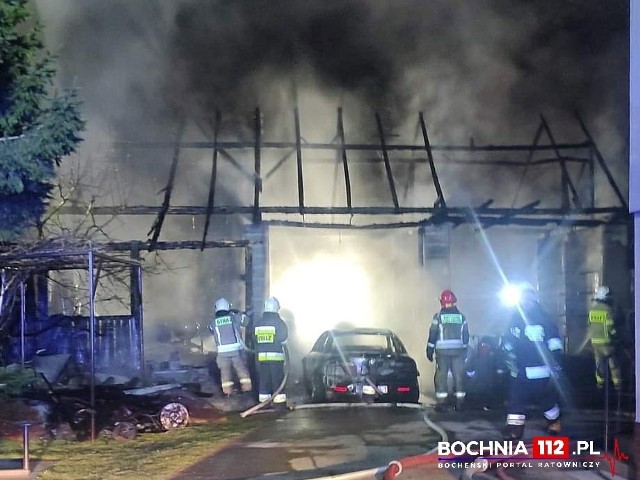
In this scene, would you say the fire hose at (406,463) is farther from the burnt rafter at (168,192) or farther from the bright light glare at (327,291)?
the bright light glare at (327,291)

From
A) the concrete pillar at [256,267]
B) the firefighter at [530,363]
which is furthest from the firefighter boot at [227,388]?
the firefighter at [530,363]

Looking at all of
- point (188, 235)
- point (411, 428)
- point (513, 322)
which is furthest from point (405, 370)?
point (188, 235)

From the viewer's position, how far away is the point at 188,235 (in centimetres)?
1516

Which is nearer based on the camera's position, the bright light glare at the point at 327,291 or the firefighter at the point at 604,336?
the firefighter at the point at 604,336

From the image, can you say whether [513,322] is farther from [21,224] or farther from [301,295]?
[301,295]

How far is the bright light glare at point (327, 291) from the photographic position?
14.7 metres

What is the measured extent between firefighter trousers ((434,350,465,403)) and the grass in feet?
8.46

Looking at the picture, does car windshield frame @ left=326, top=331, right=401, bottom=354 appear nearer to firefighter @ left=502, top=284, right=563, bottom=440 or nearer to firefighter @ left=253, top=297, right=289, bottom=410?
firefighter @ left=253, top=297, right=289, bottom=410

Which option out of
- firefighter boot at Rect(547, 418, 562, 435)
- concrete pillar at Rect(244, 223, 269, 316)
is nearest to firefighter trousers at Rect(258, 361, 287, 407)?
concrete pillar at Rect(244, 223, 269, 316)

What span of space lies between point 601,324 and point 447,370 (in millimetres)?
2370

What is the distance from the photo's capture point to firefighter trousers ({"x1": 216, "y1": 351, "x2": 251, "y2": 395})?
33.0 feet

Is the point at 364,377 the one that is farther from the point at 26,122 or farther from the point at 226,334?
Result: the point at 26,122

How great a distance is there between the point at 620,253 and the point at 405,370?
6.64 m

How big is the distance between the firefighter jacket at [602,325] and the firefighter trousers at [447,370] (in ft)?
6.81
